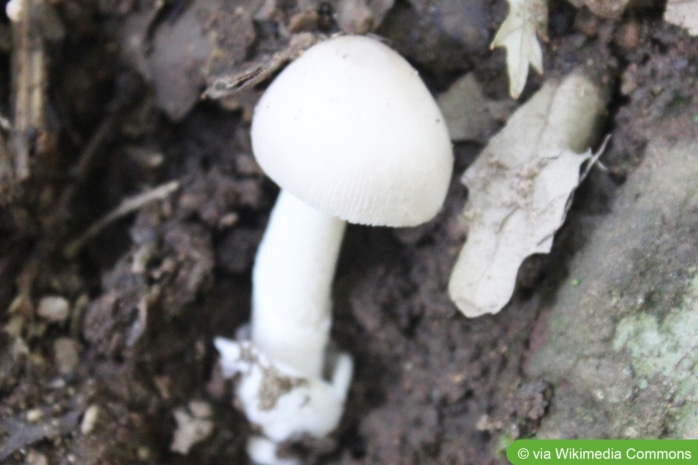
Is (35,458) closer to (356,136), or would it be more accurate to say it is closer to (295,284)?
(295,284)

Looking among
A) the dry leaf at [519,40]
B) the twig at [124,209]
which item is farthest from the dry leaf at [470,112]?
the twig at [124,209]

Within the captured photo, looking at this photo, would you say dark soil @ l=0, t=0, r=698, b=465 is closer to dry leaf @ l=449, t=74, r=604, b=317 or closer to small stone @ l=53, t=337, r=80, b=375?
small stone @ l=53, t=337, r=80, b=375

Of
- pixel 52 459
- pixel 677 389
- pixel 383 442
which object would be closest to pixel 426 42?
pixel 677 389

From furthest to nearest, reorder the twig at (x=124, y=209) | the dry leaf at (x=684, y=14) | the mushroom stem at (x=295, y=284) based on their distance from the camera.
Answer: the twig at (x=124, y=209)
the mushroom stem at (x=295, y=284)
the dry leaf at (x=684, y=14)

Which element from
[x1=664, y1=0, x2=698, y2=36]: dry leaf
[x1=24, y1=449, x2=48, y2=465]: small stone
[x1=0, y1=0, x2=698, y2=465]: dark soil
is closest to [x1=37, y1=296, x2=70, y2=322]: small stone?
[x1=0, y1=0, x2=698, y2=465]: dark soil

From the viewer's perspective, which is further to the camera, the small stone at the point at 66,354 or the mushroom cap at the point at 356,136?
the small stone at the point at 66,354

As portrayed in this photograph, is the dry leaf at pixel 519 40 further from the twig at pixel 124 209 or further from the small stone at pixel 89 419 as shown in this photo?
the small stone at pixel 89 419
